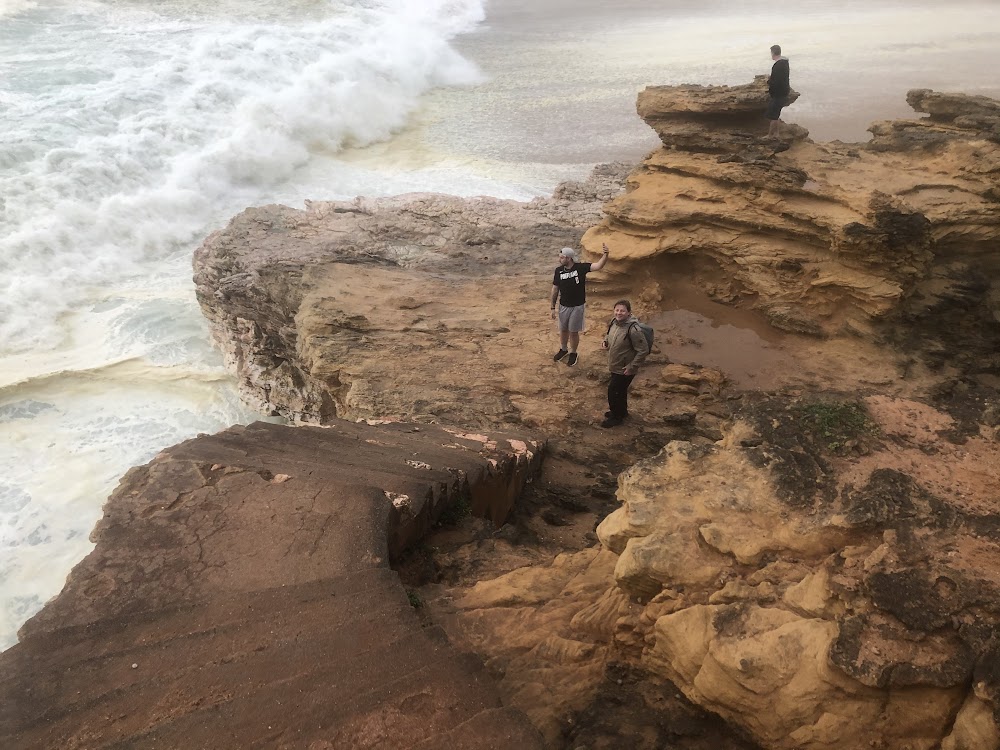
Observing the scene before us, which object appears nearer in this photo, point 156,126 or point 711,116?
point 711,116

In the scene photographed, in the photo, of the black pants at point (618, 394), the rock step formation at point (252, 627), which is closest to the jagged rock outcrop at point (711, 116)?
the black pants at point (618, 394)

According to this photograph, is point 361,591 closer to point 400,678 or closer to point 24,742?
point 400,678

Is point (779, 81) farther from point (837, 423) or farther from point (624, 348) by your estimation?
point (837, 423)

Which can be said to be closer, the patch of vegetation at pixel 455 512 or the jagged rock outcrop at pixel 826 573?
the jagged rock outcrop at pixel 826 573

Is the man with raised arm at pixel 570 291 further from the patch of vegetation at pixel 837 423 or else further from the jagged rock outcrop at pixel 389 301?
the patch of vegetation at pixel 837 423

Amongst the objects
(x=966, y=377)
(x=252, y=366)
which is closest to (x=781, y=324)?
(x=966, y=377)

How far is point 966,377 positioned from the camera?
22.6 feet

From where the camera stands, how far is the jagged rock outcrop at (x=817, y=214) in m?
6.91

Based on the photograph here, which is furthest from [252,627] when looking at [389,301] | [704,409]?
[389,301]

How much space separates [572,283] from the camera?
22.7ft

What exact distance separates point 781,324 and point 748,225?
1.10 m

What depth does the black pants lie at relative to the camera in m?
6.34

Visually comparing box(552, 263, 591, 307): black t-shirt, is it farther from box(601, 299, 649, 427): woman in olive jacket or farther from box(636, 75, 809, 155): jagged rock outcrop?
box(636, 75, 809, 155): jagged rock outcrop

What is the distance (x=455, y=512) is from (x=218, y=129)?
14.1 metres
